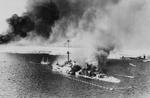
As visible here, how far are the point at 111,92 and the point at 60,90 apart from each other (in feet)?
41.6

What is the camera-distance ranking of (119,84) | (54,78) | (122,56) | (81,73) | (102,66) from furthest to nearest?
(122,56)
(102,66)
(81,73)
(54,78)
(119,84)

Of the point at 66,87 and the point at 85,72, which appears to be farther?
the point at 85,72

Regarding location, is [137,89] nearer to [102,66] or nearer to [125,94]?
[125,94]

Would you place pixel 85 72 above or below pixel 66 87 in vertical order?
above

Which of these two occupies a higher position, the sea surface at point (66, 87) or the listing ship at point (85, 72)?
the listing ship at point (85, 72)

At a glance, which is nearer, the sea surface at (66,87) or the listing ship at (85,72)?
the sea surface at (66,87)

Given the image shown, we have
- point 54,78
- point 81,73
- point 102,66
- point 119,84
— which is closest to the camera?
point 119,84

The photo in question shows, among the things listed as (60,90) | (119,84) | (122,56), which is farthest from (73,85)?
(122,56)

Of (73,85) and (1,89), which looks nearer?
(1,89)

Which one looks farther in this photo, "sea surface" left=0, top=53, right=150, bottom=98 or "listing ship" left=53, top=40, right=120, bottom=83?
"listing ship" left=53, top=40, right=120, bottom=83

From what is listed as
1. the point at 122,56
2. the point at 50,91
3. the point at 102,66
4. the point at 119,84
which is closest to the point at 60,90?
the point at 50,91

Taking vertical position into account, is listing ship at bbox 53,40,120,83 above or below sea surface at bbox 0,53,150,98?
above

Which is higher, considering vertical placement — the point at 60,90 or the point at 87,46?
the point at 87,46

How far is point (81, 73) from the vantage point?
96625mm
